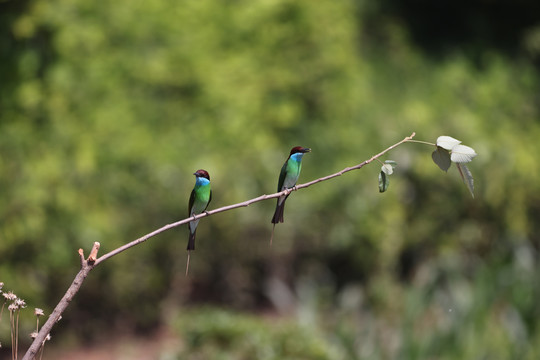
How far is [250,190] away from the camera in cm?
632

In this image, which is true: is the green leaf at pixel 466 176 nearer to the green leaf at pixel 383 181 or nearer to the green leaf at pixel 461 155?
the green leaf at pixel 461 155

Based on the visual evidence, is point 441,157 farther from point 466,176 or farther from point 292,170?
point 292,170

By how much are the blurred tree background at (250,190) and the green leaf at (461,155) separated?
2943mm

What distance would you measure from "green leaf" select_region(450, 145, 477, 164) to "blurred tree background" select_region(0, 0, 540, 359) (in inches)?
116

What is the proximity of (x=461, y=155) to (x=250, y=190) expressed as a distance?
522 cm

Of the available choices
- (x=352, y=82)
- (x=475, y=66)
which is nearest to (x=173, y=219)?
(x=352, y=82)

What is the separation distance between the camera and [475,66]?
10.2 m

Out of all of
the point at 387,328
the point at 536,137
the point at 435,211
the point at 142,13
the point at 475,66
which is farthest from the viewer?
the point at 475,66

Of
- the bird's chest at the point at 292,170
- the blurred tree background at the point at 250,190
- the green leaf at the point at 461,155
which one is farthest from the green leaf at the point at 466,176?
the blurred tree background at the point at 250,190

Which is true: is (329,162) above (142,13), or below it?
below

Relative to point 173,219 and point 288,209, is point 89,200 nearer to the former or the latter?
point 173,219

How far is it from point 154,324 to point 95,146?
5.13ft

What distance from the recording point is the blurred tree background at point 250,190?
15.8 ft

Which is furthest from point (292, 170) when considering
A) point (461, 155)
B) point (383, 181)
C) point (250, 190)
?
point (250, 190)
